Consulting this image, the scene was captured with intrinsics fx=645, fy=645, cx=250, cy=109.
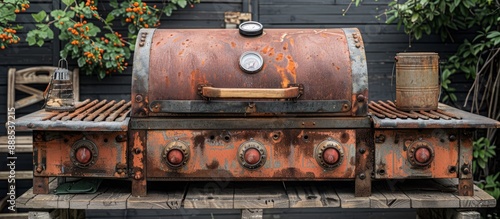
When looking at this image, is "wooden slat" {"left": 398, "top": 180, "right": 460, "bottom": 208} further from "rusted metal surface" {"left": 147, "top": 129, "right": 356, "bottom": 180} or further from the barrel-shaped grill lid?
the barrel-shaped grill lid

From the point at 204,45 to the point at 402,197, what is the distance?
1.63 meters

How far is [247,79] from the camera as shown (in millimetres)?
4082

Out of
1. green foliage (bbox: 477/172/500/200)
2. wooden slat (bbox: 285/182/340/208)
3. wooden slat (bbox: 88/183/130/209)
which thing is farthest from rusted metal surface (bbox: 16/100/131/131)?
green foliage (bbox: 477/172/500/200)

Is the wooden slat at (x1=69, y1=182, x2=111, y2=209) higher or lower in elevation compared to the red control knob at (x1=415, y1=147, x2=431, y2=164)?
lower

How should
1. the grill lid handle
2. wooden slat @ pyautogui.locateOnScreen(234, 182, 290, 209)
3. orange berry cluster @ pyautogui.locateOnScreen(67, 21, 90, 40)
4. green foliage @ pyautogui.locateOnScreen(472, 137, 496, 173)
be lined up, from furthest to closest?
green foliage @ pyautogui.locateOnScreen(472, 137, 496, 173)
orange berry cluster @ pyautogui.locateOnScreen(67, 21, 90, 40)
wooden slat @ pyautogui.locateOnScreen(234, 182, 290, 209)
the grill lid handle


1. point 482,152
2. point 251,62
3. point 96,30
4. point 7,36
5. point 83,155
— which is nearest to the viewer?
point 83,155

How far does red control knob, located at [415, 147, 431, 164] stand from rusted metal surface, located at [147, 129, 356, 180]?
1.29 feet

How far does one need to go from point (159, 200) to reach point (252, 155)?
2.17 feet

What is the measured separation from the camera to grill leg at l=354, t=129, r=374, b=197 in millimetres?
4137

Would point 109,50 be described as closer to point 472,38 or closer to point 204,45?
point 204,45

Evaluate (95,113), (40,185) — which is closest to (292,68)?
(95,113)

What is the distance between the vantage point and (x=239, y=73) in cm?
410

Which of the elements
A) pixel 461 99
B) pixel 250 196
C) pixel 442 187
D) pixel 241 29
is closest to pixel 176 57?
pixel 241 29

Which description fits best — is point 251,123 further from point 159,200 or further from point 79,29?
point 79,29
